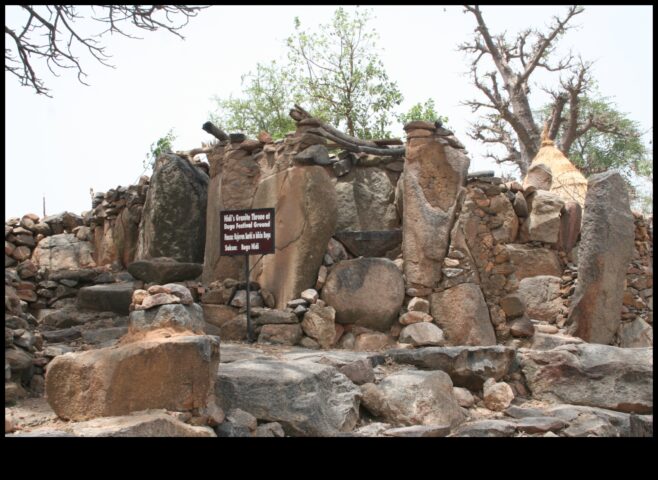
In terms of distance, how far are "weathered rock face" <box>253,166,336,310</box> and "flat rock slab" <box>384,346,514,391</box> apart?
1652 mm

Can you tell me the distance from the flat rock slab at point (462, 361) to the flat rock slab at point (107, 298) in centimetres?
374

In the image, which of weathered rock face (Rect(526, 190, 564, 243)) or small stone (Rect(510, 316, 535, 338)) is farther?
weathered rock face (Rect(526, 190, 564, 243))

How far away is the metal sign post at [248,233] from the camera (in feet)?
25.0

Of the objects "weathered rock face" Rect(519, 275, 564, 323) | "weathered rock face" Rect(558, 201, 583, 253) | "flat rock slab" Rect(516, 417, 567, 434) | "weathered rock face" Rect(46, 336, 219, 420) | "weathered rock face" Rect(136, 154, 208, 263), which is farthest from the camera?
"weathered rock face" Rect(558, 201, 583, 253)

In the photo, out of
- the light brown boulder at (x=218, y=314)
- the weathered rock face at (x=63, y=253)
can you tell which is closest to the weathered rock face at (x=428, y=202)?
the light brown boulder at (x=218, y=314)

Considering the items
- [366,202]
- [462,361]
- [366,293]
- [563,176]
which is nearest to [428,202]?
[366,293]

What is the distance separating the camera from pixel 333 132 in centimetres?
938

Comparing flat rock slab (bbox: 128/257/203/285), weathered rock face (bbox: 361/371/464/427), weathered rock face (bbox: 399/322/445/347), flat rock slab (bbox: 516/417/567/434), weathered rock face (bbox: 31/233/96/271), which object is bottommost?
flat rock slab (bbox: 516/417/567/434)

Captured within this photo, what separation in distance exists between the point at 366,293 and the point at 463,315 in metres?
1.15

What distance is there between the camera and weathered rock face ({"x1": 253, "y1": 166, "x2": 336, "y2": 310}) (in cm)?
816

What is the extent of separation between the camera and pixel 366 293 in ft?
26.1

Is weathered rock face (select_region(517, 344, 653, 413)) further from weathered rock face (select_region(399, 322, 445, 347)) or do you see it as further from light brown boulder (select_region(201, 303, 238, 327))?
light brown boulder (select_region(201, 303, 238, 327))

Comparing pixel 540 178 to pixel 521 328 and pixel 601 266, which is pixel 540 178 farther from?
pixel 521 328

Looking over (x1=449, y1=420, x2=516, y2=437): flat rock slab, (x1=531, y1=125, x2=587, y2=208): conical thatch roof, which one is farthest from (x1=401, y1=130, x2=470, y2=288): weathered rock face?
(x1=531, y1=125, x2=587, y2=208): conical thatch roof
